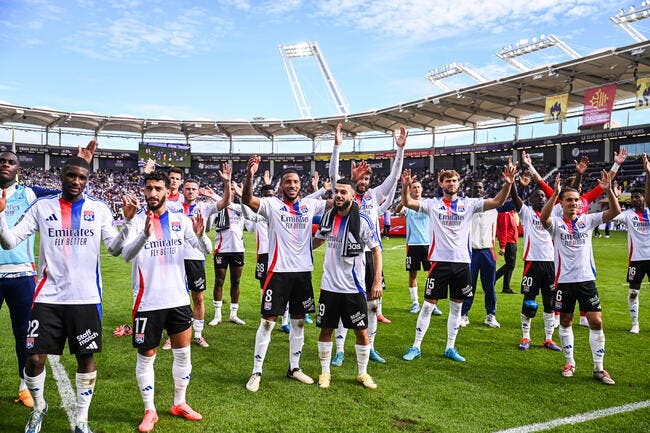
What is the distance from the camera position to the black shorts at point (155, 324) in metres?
4.04

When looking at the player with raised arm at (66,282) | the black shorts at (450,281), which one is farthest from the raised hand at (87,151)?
the black shorts at (450,281)

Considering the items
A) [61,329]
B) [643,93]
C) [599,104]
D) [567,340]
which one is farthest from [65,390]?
[599,104]

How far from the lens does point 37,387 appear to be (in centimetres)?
384

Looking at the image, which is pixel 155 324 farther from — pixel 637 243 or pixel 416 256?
pixel 637 243

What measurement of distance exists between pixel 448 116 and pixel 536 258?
39.1 m

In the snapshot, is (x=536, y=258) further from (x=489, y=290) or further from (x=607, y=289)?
(x=607, y=289)

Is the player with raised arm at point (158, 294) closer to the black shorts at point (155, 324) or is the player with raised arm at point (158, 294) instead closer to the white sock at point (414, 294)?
the black shorts at point (155, 324)

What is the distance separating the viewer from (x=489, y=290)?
312 inches

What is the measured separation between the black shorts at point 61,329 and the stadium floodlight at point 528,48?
4387 centimetres

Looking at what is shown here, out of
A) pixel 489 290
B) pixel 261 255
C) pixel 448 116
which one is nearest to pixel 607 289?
pixel 489 290

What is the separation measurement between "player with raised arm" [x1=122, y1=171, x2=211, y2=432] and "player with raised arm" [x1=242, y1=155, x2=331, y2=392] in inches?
37.9

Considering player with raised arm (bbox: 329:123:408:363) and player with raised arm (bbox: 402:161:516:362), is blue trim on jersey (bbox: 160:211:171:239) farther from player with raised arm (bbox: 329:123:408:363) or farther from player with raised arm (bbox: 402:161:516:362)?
player with raised arm (bbox: 402:161:516:362)

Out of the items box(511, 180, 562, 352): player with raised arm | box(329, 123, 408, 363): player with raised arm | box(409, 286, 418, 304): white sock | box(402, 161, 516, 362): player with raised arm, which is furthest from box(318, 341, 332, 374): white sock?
box(409, 286, 418, 304): white sock

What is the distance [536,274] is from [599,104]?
26.3 m
